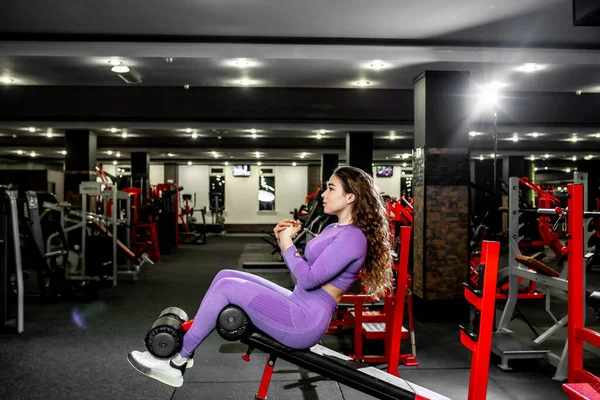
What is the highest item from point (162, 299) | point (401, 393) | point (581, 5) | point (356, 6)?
point (356, 6)

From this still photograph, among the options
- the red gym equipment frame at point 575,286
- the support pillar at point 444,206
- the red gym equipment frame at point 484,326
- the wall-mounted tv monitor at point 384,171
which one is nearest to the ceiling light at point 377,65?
the support pillar at point 444,206

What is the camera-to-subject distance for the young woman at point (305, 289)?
2.16 metres

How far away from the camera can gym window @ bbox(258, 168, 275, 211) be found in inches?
790

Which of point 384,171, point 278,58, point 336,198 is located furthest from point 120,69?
point 384,171

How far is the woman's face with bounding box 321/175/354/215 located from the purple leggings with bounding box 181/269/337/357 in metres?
0.41

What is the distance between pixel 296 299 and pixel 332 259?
0.88ft

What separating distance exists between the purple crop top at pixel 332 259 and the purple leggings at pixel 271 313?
0.10 meters

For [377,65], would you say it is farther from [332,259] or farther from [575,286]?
[332,259]

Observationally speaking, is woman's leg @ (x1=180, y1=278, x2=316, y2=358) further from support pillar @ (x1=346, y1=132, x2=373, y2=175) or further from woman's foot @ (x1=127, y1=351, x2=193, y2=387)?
support pillar @ (x1=346, y1=132, x2=373, y2=175)

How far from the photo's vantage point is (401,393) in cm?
206


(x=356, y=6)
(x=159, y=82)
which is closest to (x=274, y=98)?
(x=159, y=82)

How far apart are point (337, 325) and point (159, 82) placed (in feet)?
14.6

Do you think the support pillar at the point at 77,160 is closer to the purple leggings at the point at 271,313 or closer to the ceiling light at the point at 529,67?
the ceiling light at the point at 529,67

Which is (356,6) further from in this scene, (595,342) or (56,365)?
(56,365)
